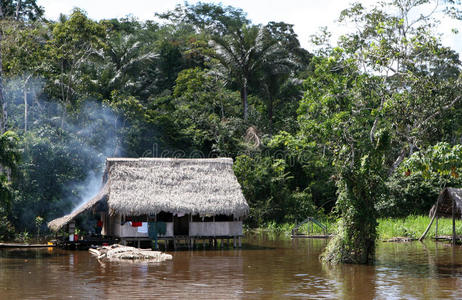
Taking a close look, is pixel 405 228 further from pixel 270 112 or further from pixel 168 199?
pixel 270 112

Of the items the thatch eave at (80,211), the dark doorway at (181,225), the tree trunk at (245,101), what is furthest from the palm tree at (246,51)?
the thatch eave at (80,211)

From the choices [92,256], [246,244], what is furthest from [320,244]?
[92,256]

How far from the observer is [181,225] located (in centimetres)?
2734

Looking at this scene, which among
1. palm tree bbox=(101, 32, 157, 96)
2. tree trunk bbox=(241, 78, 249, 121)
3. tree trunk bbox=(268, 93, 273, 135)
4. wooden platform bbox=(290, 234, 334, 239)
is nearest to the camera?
wooden platform bbox=(290, 234, 334, 239)

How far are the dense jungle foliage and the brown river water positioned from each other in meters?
4.06

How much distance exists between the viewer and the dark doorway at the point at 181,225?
89.1 ft

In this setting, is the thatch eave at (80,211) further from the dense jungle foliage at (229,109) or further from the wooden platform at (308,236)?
the wooden platform at (308,236)

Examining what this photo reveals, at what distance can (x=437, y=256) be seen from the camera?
2178 centimetres

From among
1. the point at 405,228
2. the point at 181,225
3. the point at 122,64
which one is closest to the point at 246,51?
the point at 122,64

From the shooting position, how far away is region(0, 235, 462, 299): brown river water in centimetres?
1420

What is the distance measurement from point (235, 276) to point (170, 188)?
328 inches

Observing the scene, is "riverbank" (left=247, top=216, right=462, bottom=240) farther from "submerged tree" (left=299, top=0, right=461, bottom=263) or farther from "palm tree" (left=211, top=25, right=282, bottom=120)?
"palm tree" (left=211, top=25, right=282, bottom=120)

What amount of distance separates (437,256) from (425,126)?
29.7 feet

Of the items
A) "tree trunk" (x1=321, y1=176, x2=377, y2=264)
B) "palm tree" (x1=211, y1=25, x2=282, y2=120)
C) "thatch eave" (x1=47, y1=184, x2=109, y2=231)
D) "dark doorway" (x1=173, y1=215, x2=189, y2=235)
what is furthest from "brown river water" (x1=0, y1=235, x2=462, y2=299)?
"palm tree" (x1=211, y1=25, x2=282, y2=120)
